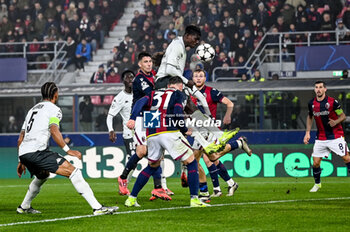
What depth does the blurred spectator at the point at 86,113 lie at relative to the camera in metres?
18.4

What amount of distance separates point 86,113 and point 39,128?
10.1 meters

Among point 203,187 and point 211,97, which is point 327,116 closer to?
point 211,97

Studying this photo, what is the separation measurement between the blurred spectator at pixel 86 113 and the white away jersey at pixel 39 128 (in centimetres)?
987

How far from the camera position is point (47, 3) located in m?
26.0

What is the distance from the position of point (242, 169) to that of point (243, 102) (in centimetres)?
177

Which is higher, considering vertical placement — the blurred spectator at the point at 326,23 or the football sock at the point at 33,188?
the blurred spectator at the point at 326,23

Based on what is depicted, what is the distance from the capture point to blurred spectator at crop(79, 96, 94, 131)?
18406 mm

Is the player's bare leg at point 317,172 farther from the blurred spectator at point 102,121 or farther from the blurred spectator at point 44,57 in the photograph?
the blurred spectator at point 44,57

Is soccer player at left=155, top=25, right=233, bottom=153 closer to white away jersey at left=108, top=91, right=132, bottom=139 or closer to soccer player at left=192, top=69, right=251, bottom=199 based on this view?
soccer player at left=192, top=69, right=251, bottom=199

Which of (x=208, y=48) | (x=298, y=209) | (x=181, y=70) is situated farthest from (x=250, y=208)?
(x=208, y=48)

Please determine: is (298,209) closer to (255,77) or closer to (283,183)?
(283,183)

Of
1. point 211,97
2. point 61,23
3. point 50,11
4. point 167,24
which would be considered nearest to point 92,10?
point 61,23

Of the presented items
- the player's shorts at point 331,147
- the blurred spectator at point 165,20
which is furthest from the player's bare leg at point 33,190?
the blurred spectator at point 165,20

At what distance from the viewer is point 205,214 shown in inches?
342
